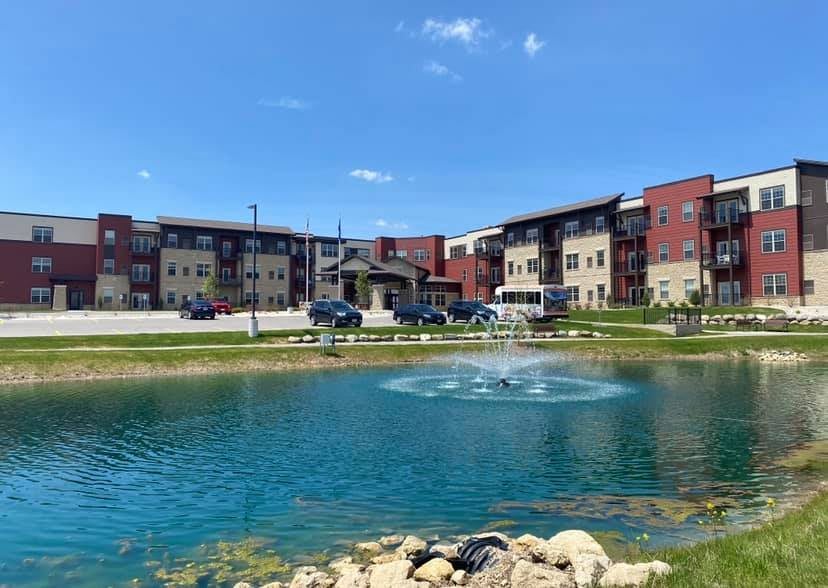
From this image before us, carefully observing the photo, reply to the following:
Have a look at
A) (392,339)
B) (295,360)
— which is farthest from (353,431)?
(392,339)

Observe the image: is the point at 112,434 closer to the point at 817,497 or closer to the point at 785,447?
the point at 817,497

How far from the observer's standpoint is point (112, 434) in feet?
50.6

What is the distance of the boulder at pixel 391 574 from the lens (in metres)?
6.48

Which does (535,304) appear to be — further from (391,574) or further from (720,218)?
(391,574)

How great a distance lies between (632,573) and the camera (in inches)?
235

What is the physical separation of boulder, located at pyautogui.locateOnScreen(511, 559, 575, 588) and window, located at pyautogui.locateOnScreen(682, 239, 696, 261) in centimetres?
6528

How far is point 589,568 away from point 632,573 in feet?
1.83

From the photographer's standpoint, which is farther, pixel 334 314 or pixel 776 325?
pixel 334 314

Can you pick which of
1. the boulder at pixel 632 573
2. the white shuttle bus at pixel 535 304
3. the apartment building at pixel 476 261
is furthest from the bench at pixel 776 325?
the boulder at pixel 632 573

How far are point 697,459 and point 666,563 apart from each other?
7.25 metres

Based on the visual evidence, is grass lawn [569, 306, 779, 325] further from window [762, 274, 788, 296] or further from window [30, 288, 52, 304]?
window [30, 288, 52, 304]

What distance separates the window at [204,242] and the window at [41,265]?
19.2 metres

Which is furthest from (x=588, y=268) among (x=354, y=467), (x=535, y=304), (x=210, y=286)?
(x=354, y=467)

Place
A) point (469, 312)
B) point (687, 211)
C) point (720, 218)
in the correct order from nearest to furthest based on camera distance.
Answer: point (469, 312)
point (720, 218)
point (687, 211)
